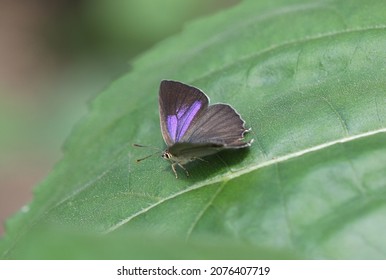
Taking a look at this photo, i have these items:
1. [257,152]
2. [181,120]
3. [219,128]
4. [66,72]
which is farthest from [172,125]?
[66,72]

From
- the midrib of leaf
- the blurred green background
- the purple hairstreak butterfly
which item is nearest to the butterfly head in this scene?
the purple hairstreak butterfly

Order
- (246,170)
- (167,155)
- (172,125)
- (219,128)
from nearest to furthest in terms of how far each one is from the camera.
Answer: (246,170) < (167,155) < (219,128) < (172,125)

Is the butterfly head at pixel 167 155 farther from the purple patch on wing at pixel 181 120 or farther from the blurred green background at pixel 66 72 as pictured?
the blurred green background at pixel 66 72

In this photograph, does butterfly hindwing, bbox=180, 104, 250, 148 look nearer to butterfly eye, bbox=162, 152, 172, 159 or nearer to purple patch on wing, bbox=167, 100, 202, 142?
purple patch on wing, bbox=167, 100, 202, 142

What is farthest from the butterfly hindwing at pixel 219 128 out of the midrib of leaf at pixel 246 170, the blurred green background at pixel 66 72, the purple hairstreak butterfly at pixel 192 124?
the blurred green background at pixel 66 72

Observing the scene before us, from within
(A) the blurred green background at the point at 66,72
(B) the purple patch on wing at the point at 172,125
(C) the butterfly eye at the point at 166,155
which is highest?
(A) the blurred green background at the point at 66,72

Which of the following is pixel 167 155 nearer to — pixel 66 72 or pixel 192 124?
pixel 192 124

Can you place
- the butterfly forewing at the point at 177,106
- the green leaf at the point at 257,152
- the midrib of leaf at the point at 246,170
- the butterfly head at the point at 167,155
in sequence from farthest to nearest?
the butterfly forewing at the point at 177,106 → the butterfly head at the point at 167,155 → the midrib of leaf at the point at 246,170 → the green leaf at the point at 257,152
